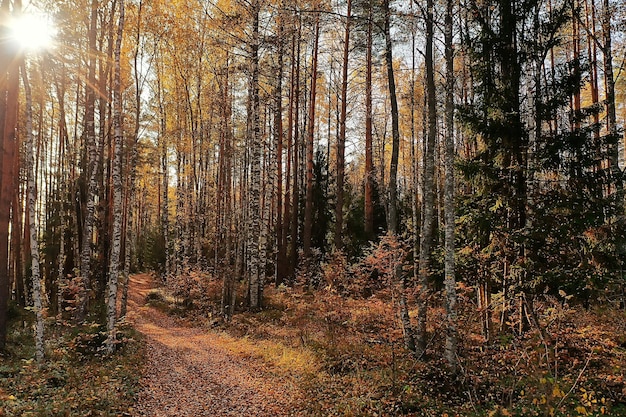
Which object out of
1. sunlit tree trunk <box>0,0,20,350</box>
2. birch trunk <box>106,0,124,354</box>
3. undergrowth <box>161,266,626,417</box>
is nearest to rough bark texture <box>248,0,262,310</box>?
undergrowth <box>161,266,626,417</box>

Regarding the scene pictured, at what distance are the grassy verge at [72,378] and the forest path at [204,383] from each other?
41 cm

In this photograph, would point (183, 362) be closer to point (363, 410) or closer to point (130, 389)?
point (130, 389)

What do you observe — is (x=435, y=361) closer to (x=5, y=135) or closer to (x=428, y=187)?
(x=428, y=187)

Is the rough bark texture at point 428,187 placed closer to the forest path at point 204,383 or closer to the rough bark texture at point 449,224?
the rough bark texture at point 449,224

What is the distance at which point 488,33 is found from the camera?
8.20m

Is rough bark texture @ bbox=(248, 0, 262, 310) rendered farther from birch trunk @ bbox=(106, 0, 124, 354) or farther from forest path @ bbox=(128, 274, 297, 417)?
birch trunk @ bbox=(106, 0, 124, 354)

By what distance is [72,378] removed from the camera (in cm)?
687

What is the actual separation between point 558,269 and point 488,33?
5275mm

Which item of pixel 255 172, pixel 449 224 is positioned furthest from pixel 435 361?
pixel 255 172

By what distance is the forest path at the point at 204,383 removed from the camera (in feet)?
21.1

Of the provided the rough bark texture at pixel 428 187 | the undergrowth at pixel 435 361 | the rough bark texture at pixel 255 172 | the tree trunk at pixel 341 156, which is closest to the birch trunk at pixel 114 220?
the undergrowth at pixel 435 361

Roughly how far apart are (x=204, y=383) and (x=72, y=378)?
242cm

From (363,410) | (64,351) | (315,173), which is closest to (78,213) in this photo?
(64,351)

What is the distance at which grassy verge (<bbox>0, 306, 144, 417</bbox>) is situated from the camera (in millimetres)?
5465
